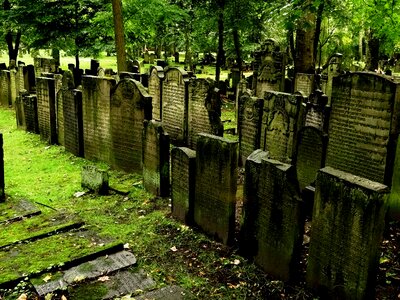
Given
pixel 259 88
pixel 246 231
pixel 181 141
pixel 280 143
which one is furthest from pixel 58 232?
pixel 259 88

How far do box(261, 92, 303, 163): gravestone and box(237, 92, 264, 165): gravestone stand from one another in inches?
7.0

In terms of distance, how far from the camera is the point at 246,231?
16.6ft

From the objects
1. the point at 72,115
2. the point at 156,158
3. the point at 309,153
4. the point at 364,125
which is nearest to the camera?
the point at 364,125

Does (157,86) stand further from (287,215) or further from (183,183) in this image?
(287,215)

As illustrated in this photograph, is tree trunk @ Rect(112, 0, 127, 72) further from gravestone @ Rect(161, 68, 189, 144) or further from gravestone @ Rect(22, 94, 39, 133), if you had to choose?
gravestone @ Rect(22, 94, 39, 133)

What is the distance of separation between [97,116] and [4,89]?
9553mm

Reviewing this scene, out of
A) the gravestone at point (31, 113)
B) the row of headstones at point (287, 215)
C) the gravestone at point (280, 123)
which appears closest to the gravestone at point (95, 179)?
the row of headstones at point (287, 215)

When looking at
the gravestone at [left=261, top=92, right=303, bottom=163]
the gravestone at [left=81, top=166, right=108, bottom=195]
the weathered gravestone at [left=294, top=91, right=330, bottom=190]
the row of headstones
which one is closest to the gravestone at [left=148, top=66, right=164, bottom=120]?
the gravestone at [left=261, top=92, right=303, bottom=163]

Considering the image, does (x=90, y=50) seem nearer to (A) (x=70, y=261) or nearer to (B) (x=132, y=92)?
(B) (x=132, y=92)

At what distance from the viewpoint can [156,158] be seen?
712 centimetres

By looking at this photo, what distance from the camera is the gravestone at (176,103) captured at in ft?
33.8

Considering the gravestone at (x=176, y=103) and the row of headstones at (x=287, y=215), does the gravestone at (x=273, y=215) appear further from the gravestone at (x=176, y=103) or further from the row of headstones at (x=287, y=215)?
the gravestone at (x=176, y=103)

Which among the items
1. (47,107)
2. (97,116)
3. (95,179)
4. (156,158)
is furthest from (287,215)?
(47,107)

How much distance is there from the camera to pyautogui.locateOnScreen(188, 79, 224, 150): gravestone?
31.5 feet
